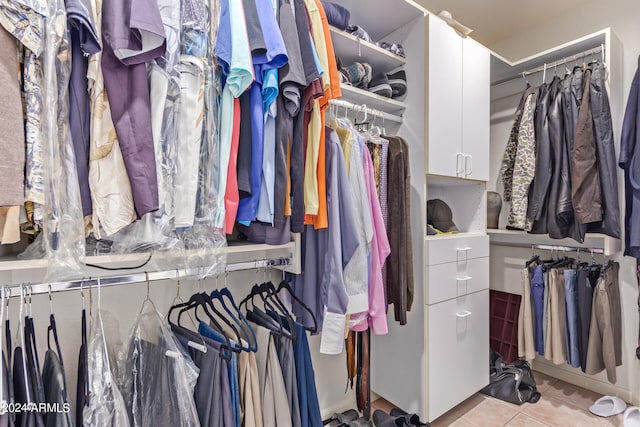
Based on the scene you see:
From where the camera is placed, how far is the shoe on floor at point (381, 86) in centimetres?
171

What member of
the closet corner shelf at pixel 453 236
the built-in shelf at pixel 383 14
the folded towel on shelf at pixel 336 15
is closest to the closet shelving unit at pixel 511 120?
the closet corner shelf at pixel 453 236

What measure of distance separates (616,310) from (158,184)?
2.51m

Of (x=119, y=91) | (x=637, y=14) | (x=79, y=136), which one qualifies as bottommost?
(x=79, y=136)

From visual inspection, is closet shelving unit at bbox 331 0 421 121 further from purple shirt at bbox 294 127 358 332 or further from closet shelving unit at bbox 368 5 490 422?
purple shirt at bbox 294 127 358 332

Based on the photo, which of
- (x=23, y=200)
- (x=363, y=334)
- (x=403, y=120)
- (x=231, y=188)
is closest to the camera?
(x=23, y=200)

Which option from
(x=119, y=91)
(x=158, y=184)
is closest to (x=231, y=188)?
(x=158, y=184)

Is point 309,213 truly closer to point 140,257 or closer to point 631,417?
point 140,257

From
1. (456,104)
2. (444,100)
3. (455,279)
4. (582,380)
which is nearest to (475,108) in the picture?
(456,104)

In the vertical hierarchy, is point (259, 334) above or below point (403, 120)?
below

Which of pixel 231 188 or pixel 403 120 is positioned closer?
pixel 231 188

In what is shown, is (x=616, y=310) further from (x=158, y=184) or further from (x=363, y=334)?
(x=158, y=184)

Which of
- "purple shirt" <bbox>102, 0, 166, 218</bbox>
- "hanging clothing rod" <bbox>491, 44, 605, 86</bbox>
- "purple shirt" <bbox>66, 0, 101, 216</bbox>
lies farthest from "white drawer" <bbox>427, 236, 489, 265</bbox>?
"purple shirt" <bbox>66, 0, 101, 216</bbox>

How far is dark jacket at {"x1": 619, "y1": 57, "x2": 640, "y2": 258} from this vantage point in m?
1.65

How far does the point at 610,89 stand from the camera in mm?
1884
